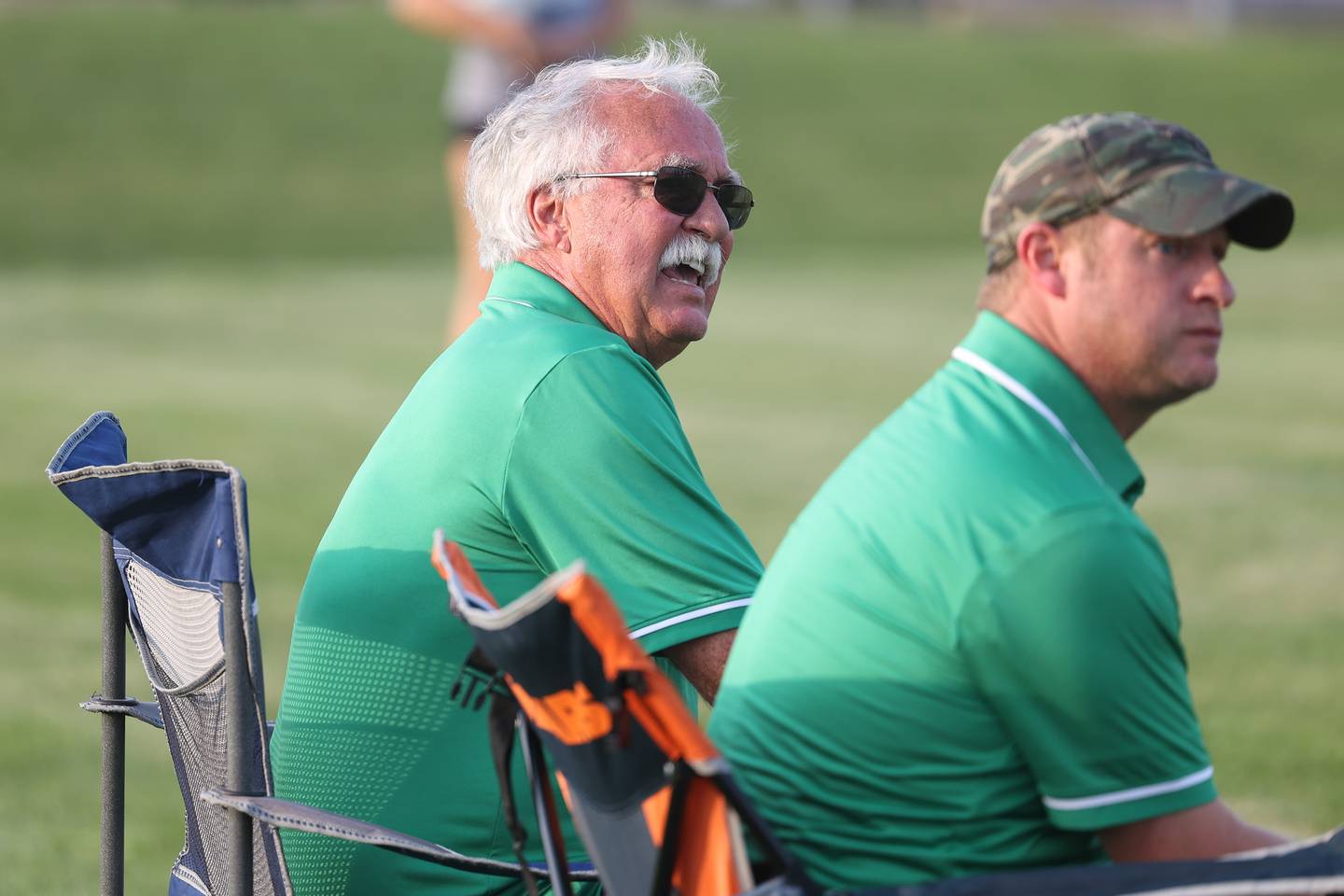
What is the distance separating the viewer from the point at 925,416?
2.46 m

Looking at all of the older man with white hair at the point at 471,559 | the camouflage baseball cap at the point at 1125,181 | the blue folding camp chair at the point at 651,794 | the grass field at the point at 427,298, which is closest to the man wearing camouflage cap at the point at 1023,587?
the camouflage baseball cap at the point at 1125,181

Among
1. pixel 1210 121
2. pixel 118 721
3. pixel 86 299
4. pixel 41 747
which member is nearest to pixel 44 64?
pixel 86 299

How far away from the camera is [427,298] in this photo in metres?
19.7

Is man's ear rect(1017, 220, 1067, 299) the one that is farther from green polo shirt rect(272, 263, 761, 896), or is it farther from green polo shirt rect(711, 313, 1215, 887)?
green polo shirt rect(272, 263, 761, 896)

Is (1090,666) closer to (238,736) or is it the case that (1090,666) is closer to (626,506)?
(626,506)

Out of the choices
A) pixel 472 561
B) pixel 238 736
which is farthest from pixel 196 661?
pixel 472 561

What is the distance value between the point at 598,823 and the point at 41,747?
171 inches

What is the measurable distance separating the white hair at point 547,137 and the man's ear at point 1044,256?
121 centimetres

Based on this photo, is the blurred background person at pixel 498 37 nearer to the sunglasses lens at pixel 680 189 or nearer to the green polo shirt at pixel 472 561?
the sunglasses lens at pixel 680 189

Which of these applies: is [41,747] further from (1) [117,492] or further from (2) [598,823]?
(2) [598,823]

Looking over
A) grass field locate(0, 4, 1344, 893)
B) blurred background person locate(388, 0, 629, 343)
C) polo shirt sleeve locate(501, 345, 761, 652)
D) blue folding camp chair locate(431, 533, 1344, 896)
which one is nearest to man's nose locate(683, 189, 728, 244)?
polo shirt sleeve locate(501, 345, 761, 652)

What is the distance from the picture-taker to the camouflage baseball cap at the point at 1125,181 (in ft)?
7.98

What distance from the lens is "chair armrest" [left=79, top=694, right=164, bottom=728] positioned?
3.05m

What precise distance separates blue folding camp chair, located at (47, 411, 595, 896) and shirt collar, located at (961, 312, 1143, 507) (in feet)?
3.31
